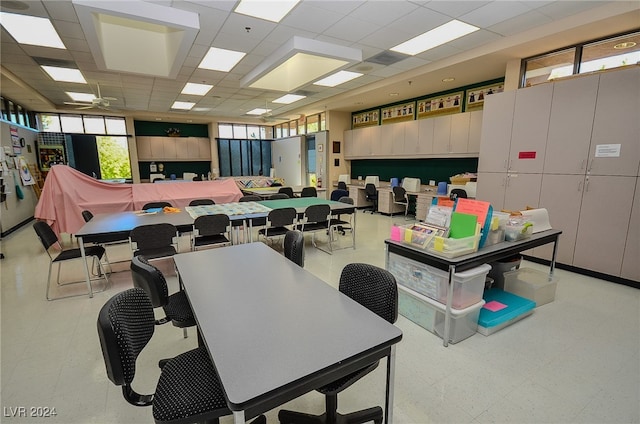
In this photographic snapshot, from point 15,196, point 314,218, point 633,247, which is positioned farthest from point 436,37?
point 15,196

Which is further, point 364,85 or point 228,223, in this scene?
point 364,85

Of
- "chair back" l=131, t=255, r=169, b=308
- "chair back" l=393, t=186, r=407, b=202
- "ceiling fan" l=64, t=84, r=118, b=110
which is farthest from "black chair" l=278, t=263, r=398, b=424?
"ceiling fan" l=64, t=84, r=118, b=110

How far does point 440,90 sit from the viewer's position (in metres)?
6.52

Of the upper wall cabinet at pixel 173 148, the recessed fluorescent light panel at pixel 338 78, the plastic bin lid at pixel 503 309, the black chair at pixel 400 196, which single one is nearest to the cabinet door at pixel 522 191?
the plastic bin lid at pixel 503 309

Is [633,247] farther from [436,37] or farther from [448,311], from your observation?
[436,37]

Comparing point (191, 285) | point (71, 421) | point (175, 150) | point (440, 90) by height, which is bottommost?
point (71, 421)

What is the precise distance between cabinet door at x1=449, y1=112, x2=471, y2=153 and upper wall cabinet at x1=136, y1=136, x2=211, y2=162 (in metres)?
9.10

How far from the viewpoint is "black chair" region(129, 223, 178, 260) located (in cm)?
311

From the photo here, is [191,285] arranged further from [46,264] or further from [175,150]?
[175,150]

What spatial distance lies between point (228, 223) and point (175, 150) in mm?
8596

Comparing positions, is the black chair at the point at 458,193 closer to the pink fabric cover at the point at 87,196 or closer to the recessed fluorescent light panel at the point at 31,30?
the pink fabric cover at the point at 87,196

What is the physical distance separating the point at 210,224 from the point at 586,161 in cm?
474

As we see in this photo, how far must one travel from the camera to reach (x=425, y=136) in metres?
6.78

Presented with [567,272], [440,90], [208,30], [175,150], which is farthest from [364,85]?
[175,150]
